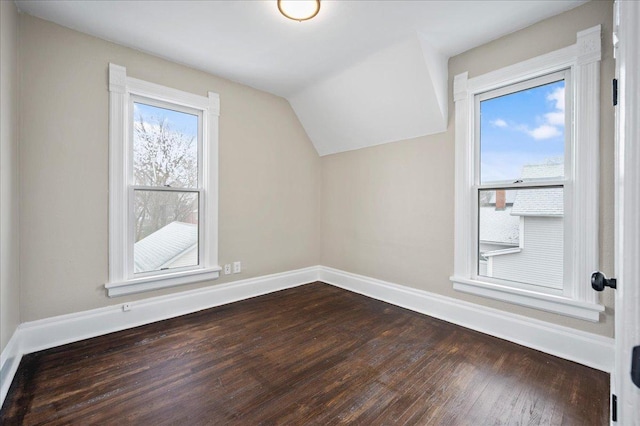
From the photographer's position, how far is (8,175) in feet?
6.34

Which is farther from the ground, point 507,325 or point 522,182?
point 522,182

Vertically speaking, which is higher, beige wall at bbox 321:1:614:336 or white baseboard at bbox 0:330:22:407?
beige wall at bbox 321:1:614:336

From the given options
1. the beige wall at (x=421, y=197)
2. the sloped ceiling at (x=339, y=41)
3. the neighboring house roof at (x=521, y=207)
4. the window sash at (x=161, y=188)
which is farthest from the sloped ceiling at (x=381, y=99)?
the window sash at (x=161, y=188)

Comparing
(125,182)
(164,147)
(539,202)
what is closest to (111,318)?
(125,182)

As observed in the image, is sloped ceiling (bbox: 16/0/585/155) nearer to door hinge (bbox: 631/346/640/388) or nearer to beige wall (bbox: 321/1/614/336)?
beige wall (bbox: 321/1/614/336)

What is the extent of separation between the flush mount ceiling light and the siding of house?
2.47 m

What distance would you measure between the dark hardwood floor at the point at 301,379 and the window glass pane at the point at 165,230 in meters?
0.65

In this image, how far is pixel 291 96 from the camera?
3826mm

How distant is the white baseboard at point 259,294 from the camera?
205cm

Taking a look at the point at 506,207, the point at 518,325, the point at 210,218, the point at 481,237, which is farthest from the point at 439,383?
the point at 210,218

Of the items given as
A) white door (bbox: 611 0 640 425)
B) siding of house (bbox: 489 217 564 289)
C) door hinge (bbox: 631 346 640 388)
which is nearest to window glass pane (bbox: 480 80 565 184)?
siding of house (bbox: 489 217 564 289)

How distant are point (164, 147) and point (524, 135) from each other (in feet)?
11.3

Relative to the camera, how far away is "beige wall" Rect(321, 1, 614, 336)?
2027mm

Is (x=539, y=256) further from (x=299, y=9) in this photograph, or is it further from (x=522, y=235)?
(x=299, y=9)
